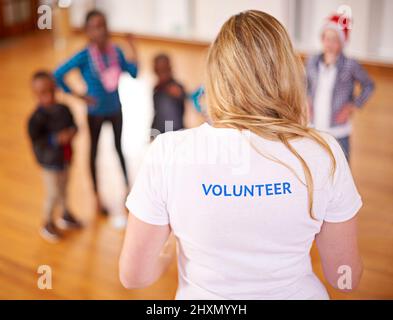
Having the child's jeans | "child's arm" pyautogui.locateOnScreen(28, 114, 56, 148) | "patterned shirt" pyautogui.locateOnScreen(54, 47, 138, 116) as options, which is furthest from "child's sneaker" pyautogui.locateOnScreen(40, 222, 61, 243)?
"patterned shirt" pyautogui.locateOnScreen(54, 47, 138, 116)

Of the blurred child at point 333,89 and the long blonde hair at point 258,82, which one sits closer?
the long blonde hair at point 258,82

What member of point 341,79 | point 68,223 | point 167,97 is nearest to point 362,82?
point 341,79

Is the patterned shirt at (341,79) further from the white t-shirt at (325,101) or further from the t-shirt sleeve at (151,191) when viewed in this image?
the t-shirt sleeve at (151,191)

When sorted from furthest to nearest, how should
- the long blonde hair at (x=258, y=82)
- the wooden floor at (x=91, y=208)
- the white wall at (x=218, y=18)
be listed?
the white wall at (x=218, y=18) → the wooden floor at (x=91, y=208) → the long blonde hair at (x=258, y=82)

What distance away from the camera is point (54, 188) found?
120 inches

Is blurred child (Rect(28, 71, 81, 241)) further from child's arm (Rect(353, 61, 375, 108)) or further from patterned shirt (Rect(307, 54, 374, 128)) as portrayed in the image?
child's arm (Rect(353, 61, 375, 108))

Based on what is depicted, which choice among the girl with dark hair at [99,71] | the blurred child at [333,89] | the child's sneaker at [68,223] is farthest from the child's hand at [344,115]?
the child's sneaker at [68,223]

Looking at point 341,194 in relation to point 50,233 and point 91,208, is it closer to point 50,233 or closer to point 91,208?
point 50,233

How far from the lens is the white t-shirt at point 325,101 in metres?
2.86

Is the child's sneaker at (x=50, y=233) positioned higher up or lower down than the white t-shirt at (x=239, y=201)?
lower down

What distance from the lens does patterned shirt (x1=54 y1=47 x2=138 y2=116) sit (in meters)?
3.07

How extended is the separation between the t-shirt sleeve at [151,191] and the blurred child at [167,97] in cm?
184

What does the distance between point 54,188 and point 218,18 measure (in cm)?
212

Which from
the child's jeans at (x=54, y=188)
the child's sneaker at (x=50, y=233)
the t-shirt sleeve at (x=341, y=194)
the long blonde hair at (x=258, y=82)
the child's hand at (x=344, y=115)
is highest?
the long blonde hair at (x=258, y=82)
